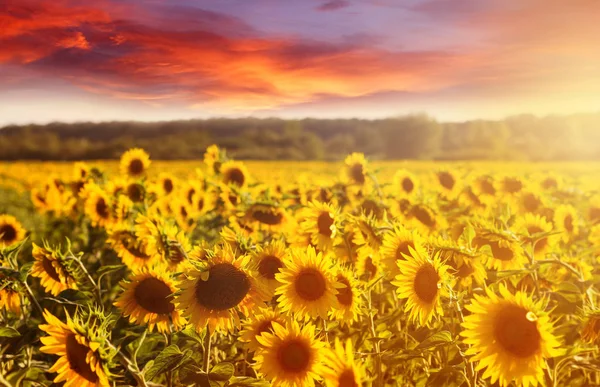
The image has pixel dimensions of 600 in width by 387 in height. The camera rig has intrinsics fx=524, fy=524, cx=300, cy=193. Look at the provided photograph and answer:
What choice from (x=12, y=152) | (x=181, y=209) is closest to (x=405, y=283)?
(x=181, y=209)

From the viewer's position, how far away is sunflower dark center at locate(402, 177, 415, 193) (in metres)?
6.28

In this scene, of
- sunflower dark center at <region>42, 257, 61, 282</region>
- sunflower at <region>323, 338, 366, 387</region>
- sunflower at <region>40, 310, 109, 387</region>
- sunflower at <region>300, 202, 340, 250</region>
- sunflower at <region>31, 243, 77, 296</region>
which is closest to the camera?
sunflower at <region>323, 338, 366, 387</region>

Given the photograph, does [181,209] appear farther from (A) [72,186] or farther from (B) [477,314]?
(B) [477,314]

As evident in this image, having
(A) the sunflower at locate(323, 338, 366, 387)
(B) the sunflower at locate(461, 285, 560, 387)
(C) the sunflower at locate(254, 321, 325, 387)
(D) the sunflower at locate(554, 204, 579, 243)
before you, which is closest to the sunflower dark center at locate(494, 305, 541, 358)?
(B) the sunflower at locate(461, 285, 560, 387)

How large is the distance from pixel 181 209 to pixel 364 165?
2.45 m

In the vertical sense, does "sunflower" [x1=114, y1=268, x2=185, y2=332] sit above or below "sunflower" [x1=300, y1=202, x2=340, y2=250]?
below

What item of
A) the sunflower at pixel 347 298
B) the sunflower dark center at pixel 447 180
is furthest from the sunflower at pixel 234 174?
the sunflower at pixel 347 298

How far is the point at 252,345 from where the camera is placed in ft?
8.39

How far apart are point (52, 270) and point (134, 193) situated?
2777 millimetres

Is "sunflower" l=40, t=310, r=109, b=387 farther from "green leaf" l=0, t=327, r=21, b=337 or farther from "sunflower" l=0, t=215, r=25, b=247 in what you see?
"sunflower" l=0, t=215, r=25, b=247

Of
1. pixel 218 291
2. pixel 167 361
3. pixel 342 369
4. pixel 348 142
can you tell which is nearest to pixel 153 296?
pixel 167 361

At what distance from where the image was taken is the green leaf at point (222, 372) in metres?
2.45

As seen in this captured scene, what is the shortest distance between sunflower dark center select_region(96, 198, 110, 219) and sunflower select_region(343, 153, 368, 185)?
2.74 metres

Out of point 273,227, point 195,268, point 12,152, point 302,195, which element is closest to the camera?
point 195,268
